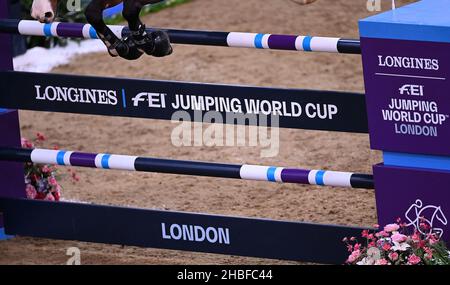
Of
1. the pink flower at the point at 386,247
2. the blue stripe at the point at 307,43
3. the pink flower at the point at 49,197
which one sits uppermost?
the blue stripe at the point at 307,43

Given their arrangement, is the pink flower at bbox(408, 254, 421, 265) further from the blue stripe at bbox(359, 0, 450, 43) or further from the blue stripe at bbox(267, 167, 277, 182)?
the blue stripe at bbox(267, 167, 277, 182)

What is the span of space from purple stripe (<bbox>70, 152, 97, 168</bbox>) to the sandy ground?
0.72 metres

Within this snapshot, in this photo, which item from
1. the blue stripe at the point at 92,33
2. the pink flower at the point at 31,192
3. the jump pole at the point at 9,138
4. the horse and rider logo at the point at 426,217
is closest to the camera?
the horse and rider logo at the point at 426,217

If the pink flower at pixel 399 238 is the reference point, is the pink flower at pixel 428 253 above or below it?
below

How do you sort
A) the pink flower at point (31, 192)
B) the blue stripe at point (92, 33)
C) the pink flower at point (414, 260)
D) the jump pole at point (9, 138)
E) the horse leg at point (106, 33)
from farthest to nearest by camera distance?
1. the pink flower at point (31, 192)
2. the jump pole at point (9, 138)
3. the blue stripe at point (92, 33)
4. the horse leg at point (106, 33)
5. the pink flower at point (414, 260)

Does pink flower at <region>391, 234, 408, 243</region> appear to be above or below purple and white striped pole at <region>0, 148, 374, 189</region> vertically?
below

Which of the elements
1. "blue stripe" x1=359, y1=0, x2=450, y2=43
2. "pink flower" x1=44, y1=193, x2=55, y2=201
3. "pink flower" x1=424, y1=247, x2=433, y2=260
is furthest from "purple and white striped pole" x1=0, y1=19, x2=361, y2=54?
"pink flower" x1=44, y1=193, x2=55, y2=201

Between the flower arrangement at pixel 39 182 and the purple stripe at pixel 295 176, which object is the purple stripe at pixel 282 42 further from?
the flower arrangement at pixel 39 182

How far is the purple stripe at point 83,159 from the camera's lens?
6305mm

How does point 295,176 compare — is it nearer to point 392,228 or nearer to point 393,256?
point 392,228

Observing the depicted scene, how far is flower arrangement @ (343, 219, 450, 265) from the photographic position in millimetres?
5016

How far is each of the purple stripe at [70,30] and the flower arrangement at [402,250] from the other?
2021 millimetres

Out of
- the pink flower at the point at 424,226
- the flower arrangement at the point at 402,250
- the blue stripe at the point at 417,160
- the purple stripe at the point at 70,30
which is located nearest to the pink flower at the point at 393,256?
the flower arrangement at the point at 402,250
